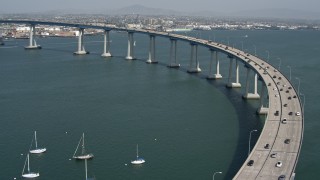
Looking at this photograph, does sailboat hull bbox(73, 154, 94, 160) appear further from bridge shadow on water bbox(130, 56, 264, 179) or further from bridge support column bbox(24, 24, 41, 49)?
bridge support column bbox(24, 24, 41, 49)

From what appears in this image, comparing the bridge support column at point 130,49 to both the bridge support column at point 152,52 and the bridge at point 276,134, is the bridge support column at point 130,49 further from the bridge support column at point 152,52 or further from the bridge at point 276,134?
the bridge at point 276,134

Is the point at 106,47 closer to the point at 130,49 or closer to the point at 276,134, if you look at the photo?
the point at 130,49

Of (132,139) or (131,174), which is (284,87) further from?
(131,174)

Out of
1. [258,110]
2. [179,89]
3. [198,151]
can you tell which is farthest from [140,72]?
[198,151]

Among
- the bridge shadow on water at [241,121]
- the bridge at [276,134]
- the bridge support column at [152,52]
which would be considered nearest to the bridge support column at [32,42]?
the bridge support column at [152,52]

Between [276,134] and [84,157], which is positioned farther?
[84,157]

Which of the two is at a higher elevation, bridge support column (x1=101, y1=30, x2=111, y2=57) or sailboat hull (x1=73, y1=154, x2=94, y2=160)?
bridge support column (x1=101, y1=30, x2=111, y2=57)

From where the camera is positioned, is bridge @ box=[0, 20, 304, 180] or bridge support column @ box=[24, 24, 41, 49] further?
bridge support column @ box=[24, 24, 41, 49]

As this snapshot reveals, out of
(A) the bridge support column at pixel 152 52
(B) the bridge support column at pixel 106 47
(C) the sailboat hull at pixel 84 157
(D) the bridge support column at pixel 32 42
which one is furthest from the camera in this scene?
(D) the bridge support column at pixel 32 42

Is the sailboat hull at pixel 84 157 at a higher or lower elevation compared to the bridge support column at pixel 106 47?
lower

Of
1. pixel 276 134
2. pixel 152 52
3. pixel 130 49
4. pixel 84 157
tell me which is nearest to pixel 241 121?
pixel 276 134

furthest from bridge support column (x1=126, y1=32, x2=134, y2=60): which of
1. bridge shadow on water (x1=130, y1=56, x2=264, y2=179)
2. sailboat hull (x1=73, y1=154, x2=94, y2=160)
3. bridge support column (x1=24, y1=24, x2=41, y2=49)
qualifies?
sailboat hull (x1=73, y1=154, x2=94, y2=160)
